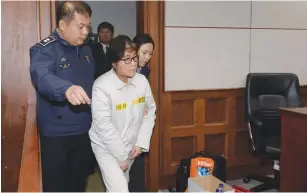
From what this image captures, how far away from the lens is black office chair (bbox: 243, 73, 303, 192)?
2.91m

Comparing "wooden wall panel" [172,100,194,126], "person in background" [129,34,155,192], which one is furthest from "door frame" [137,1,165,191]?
"person in background" [129,34,155,192]

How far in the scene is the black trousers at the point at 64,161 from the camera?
184 centimetres

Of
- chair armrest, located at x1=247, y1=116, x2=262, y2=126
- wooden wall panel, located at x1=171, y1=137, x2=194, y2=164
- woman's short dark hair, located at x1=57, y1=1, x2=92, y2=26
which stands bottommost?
wooden wall panel, located at x1=171, y1=137, x2=194, y2=164

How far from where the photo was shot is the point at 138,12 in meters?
2.93

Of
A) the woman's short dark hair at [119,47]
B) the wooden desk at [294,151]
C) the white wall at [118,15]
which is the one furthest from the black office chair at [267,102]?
the white wall at [118,15]

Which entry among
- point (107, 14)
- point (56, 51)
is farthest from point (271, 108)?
point (107, 14)

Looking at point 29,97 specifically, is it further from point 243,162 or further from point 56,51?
point 243,162

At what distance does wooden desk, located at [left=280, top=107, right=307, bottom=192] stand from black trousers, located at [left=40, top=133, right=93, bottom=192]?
131 cm

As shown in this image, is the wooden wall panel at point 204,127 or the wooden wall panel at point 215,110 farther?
the wooden wall panel at point 215,110

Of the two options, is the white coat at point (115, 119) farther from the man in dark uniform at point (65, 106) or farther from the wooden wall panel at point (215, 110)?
the wooden wall panel at point (215, 110)

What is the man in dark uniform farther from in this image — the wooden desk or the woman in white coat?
the wooden desk

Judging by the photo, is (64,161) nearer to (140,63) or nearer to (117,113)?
(117,113)

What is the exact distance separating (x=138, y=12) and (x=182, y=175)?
149 cm

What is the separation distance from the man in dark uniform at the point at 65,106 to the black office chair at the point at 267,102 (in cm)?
158
